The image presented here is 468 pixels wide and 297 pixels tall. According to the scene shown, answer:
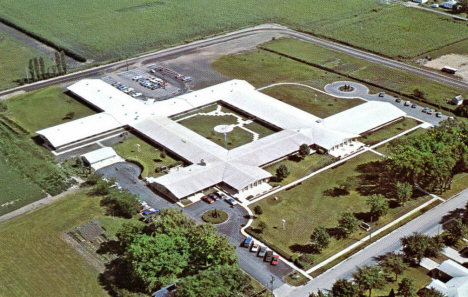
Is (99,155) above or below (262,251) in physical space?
above

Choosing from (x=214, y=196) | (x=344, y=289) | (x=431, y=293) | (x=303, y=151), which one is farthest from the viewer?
(x=303, y=151)

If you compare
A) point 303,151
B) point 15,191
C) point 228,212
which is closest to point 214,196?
point 228,212

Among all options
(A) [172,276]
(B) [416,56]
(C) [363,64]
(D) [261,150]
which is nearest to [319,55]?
(C) [363,64]

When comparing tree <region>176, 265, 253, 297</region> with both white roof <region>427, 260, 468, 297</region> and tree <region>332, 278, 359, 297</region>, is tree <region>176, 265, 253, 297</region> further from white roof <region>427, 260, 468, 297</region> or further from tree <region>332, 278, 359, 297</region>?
white roof <region>427, 260, 468, 297</region>

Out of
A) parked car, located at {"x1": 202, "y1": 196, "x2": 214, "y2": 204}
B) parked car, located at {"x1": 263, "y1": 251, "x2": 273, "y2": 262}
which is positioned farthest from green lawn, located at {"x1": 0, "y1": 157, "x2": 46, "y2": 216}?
parked car, located at {"x1": 263, "y1": 251, "x2": 273, "y2": 262}

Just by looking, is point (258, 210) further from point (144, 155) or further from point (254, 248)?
point (144, 155)

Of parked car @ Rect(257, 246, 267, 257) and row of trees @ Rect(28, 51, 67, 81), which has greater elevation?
row of trees @ Rect(28, 51, 67, 81)

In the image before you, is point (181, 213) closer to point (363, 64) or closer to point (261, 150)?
point (261, 150)
